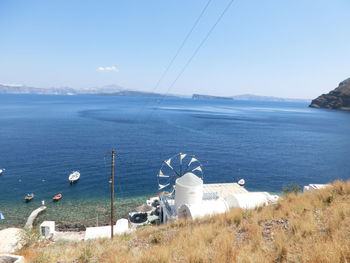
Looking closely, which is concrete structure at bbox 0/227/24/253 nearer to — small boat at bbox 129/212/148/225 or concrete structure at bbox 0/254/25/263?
concrete structure at bbox 0/254/25/263

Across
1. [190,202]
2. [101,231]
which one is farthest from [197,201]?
[101,231]

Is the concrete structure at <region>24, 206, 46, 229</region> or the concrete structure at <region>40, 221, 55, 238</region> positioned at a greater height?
Answer: the concrete structure at <region>40, 221, 55, 238</region>

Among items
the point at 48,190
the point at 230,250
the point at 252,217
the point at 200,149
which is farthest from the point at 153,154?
the point at 230,250

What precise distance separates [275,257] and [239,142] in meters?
65.9

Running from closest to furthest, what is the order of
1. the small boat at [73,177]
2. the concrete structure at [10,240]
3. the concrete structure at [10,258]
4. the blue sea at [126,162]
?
the concrete structure at [10,258], the concrete structure at [10,240], the blue sea at [126,162], the small boat at [73,177]

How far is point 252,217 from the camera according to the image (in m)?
10.7

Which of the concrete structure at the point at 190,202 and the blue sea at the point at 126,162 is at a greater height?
the concrete structure at the point at 190,202

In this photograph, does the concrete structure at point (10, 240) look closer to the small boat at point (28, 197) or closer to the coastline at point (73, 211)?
the coastline at point (73, 211)

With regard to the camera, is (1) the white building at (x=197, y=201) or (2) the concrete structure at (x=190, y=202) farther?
(1) the white building at (x=197, y=201)

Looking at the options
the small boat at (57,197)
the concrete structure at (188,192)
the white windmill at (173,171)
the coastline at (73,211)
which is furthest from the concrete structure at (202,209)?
the small boat at (57,197)

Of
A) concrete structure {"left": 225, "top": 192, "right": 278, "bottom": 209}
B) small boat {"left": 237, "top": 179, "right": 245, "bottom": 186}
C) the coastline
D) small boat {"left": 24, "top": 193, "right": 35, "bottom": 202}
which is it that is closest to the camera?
concrete structure {"left": 225, "top": 192, "right": 278, "bottom": 209}

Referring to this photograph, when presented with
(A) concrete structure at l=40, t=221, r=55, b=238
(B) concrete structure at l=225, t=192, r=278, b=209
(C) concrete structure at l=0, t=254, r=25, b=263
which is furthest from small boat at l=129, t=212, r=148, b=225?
(C) concrete structure at l=0, t=254, r=25, b=263

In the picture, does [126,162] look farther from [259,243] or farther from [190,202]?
[259,243]

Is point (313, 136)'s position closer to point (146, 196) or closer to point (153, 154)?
point (153, 154)
